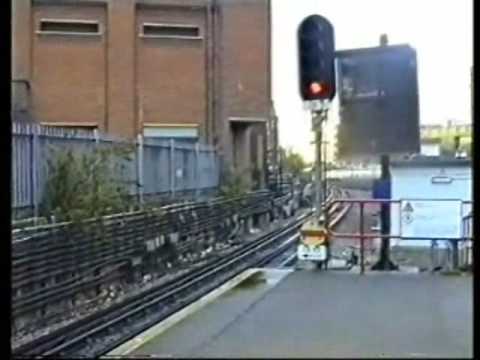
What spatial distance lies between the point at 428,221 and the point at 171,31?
6.54ft

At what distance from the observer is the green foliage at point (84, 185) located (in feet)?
15.6

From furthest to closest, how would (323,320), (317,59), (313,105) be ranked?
(323,320) < (313,105) < (317,59)

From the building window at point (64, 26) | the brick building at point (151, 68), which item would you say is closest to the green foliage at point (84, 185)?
the brick building at point (151, 68)

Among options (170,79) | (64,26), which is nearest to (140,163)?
(170,79)

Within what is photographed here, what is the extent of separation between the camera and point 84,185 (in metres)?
5.25

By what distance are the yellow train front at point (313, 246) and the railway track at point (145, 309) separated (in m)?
0.07

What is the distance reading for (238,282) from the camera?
4.78 m

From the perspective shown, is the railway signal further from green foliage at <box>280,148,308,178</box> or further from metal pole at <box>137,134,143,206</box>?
metal pole at <box>137,134,143,206</box>

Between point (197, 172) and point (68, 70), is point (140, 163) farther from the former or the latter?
point (68, 70)

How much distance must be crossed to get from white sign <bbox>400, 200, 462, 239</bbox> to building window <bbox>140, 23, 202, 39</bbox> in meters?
1.04

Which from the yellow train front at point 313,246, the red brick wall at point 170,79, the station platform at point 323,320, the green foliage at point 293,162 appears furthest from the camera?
the yellow train front at point 313,246

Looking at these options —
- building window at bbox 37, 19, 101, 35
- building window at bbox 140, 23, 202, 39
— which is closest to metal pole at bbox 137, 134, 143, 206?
building window at bbox 140, 23, 202, 39

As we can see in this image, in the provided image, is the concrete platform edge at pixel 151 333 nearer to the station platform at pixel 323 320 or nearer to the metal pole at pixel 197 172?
the station platform at pixel 323 320

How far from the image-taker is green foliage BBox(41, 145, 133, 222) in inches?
188
